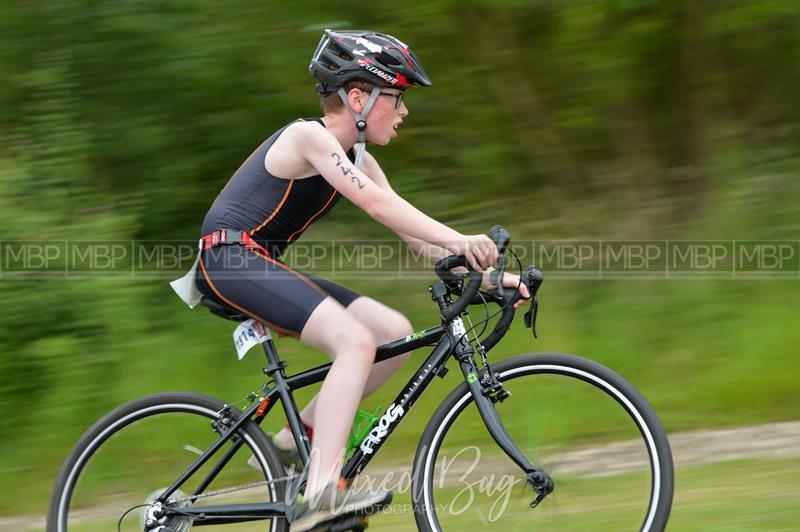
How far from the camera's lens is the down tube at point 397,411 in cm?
379

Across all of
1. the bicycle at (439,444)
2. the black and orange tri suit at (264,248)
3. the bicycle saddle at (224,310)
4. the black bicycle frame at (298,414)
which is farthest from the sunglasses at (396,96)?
the bicycle saddle at (224,310)

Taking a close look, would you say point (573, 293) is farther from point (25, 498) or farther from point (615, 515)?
point (25, 498)

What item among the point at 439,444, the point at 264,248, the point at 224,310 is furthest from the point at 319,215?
the point at 439,444

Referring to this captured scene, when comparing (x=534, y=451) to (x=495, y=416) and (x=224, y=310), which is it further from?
(x=224, y=310)

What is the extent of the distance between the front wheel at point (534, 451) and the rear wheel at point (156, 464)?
0.60 m

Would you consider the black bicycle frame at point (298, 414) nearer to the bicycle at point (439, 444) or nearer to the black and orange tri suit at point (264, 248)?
the bicycle at point (439, 444)

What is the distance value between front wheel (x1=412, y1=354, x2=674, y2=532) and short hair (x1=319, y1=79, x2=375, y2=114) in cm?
114

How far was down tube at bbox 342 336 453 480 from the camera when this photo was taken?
3.79 metres

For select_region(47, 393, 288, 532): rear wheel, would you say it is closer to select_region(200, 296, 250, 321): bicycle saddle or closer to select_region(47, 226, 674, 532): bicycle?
select_region(47, 226, 674, 532): bicycle

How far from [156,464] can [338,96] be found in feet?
5.19

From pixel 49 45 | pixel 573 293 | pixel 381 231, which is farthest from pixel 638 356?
pixel 49 45

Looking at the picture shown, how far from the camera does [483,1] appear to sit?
22.2 ft

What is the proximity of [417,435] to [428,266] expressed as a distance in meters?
1.87

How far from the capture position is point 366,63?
377 centimetres
